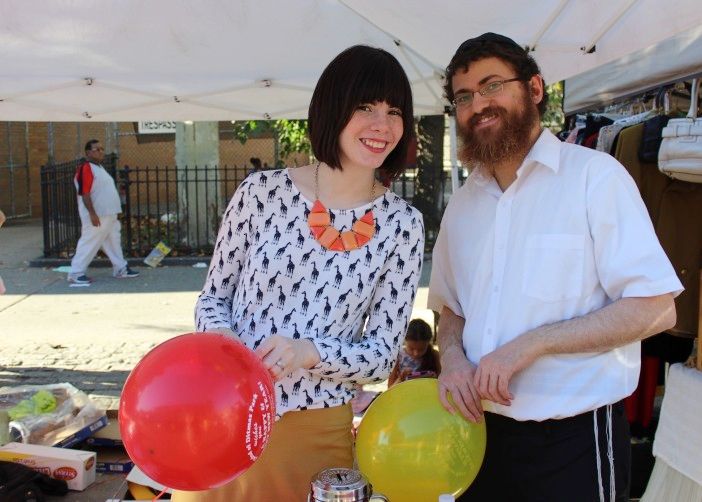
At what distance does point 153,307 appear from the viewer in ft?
30.2

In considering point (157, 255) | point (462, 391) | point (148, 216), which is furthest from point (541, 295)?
point (148, 216)

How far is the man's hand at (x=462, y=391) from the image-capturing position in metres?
2.01

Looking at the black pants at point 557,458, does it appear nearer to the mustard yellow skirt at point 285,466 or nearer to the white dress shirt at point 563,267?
the white dress shirt at point 563,267

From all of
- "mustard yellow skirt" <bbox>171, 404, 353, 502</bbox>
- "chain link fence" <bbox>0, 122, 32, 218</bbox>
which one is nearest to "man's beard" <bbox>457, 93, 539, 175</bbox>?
"mustard yellow skirt" <bbox>171, 404, 353, 502</bbox>

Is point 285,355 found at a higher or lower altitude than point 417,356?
higher

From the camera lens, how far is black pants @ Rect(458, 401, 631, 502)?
2.05 m

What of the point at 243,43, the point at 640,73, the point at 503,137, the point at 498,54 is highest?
the point at 243,43

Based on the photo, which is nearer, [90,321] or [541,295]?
[541,295]

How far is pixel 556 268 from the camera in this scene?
1.98 metres

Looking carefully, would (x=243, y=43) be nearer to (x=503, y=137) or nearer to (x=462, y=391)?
(x=503, y=137)

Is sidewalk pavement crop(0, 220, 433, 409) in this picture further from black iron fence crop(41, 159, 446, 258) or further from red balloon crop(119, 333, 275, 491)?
red balloon crop(119, 333, 275, 491)

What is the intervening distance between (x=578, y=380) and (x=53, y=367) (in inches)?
233

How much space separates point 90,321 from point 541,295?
7.46 m

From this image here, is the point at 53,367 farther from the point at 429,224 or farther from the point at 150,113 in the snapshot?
the point at 429,224
